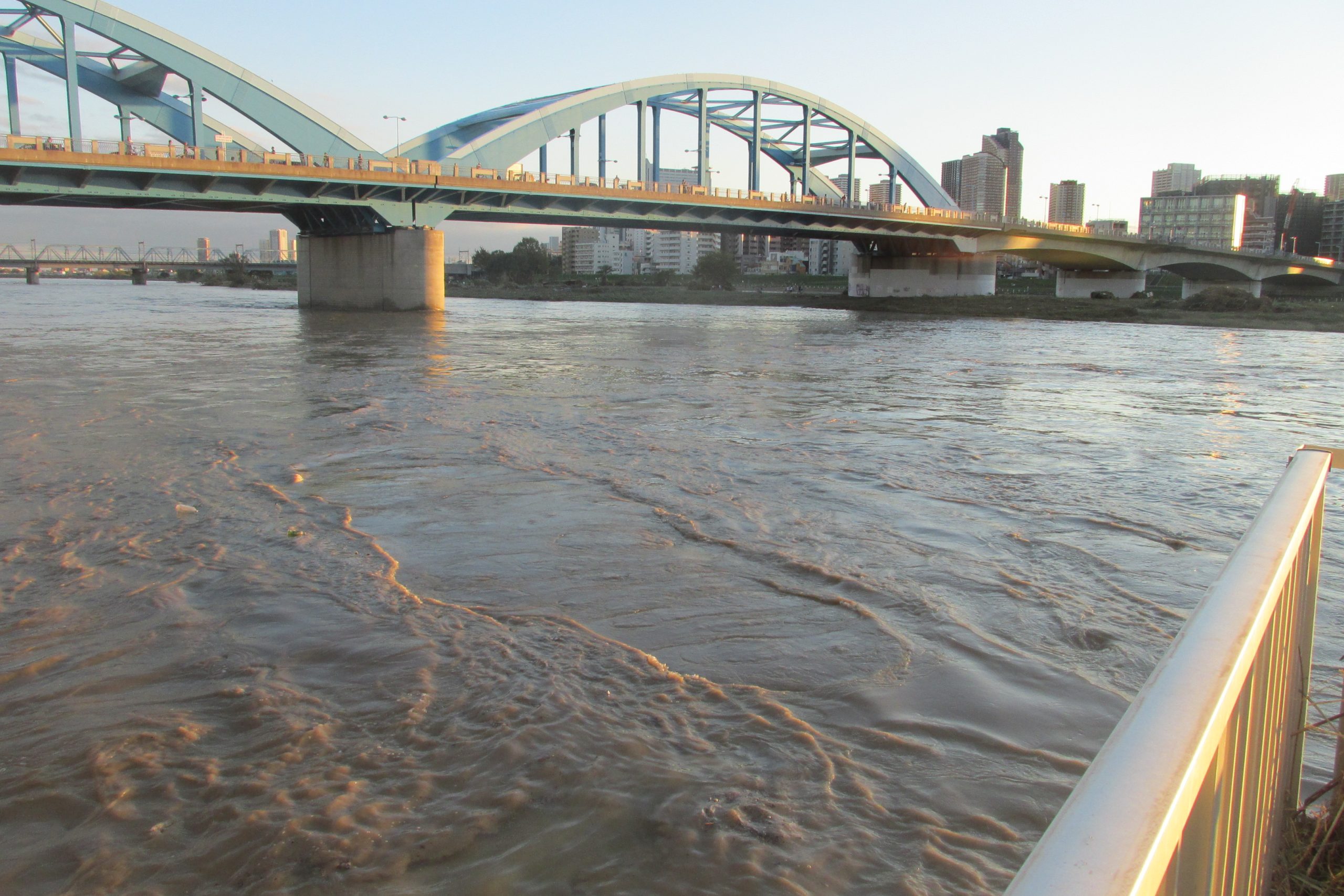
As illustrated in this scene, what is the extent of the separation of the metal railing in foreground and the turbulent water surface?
101 cm

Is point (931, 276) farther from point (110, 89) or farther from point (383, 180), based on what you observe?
point (110, 89)

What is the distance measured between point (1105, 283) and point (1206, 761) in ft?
316

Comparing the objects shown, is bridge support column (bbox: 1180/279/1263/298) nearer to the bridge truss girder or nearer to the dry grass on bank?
the bridge truss girder

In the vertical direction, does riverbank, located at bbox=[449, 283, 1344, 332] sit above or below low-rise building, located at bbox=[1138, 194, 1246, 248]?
below

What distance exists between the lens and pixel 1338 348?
30.7m

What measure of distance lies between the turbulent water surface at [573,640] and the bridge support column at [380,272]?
38.7 metres

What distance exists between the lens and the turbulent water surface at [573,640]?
2693 mm

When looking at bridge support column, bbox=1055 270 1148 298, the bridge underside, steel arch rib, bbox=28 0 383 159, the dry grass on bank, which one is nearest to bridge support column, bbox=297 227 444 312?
the bridge underside

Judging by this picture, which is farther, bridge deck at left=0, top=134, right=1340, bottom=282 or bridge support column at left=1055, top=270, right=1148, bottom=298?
bridge support column at left=1055, top=270, right=1148, bottom=298

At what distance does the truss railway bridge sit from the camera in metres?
40.2

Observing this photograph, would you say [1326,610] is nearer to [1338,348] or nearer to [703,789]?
[703,789]

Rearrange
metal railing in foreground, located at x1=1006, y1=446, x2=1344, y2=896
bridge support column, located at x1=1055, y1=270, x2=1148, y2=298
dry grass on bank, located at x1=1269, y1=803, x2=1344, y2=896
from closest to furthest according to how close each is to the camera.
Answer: metal railing in foreground, located at x1=1006, y1=446, x2=1344, y2=896 < dry grass on bank, located at x1=1269, y1=803, x2=1344, y2=896 < bridge support column, located at x1=1055, y1=270, x2=1148, y2=298

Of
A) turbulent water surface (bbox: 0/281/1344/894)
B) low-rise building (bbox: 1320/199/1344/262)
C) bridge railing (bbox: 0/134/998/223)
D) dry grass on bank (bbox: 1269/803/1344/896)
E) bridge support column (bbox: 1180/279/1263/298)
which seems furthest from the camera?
low-rise building (bbox: 1320/199/1344/262)

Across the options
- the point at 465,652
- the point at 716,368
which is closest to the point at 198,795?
the point at 465,652
